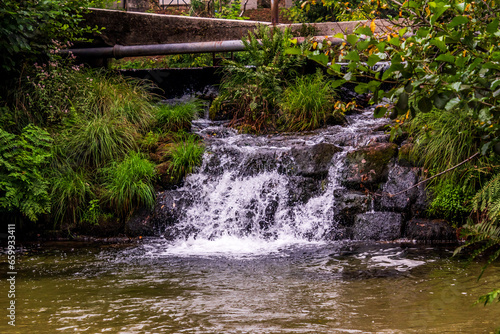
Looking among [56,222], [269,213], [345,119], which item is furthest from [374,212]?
[56,222]

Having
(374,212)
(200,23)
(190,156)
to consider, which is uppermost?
(200,23)

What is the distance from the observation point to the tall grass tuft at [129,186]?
697 cm

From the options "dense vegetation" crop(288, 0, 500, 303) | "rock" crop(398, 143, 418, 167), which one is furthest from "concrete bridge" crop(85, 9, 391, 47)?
"rock" crop(398, 143, 418, 167)

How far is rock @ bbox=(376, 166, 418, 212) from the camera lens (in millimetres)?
6379

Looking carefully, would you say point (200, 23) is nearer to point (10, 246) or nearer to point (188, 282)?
point (10, 246)

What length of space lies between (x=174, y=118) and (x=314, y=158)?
2.79 m

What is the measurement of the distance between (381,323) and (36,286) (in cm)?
316

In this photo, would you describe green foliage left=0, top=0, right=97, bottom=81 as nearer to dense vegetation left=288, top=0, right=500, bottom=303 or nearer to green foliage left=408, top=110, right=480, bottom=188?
dense vegetation left=288, top=0, right=500, bottom=303

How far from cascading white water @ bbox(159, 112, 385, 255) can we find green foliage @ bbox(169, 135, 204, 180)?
12 cm

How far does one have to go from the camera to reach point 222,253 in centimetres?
588

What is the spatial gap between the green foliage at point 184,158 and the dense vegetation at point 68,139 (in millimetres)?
16

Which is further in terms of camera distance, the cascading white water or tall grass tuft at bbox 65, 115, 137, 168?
tall grass tuft at bbox 65, 115, 137, 168

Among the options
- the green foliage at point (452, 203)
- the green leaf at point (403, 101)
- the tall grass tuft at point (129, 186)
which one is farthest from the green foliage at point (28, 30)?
the green leaf at point (403, 101)

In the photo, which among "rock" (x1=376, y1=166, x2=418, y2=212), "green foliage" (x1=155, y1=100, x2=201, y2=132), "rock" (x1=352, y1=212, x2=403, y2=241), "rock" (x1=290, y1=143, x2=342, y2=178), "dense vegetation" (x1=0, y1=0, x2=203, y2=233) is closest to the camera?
"rock" (x1=352, y1=212, x2=403, y2=241)
